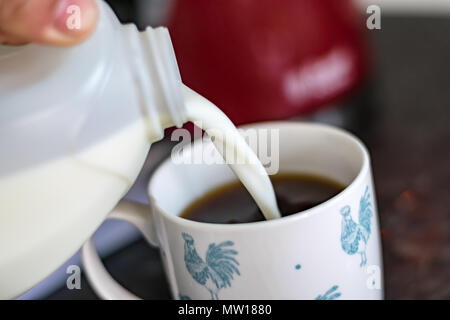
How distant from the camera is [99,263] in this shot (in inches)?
17.9

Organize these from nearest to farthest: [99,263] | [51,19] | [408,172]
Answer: [51,19]
[99,263]
[408,172]

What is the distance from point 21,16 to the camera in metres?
0.32

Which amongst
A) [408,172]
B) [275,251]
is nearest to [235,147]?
[275,251]

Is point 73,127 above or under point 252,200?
above

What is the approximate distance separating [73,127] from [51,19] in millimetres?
55

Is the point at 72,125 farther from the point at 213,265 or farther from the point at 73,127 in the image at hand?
the point at 213,265

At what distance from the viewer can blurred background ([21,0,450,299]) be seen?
53 centimetres

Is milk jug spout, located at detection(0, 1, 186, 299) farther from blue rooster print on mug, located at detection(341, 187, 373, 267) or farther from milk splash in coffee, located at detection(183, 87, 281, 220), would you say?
blue rooster print on mug, located at detection(341, 187, 373, 267)

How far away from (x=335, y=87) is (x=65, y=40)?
1.39 ft

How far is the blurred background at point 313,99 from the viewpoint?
1.75ft

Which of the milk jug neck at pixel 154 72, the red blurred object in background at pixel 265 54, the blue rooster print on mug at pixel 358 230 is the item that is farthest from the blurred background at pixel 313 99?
the milk jug neck at pixel 154 72

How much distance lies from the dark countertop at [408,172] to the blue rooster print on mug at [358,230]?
83 mm
